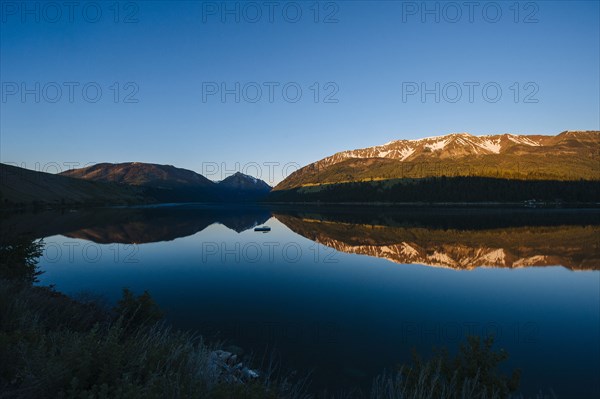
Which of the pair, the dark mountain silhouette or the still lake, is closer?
the still lake

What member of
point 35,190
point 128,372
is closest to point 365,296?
point 128,372

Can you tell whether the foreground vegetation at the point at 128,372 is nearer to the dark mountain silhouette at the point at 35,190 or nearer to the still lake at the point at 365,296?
the still lake at the point at 365,296

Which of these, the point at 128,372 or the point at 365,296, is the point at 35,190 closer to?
the point at 365,296

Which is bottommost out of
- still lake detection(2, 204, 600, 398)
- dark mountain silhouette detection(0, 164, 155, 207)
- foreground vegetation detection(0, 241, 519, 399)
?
still lake detection(2, 204, 600, 398)

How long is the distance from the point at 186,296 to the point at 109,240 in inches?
1321

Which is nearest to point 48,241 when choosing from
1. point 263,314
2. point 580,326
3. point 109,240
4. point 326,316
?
point 109,240

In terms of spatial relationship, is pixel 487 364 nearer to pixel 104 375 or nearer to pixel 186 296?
pixel 104 375

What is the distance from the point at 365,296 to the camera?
71.3 ft

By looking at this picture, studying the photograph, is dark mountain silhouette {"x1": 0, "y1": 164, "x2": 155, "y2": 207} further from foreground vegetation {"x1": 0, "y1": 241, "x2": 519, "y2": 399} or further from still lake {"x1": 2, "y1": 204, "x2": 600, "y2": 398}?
foreground vegetation {"x1": 0, "y1": 241, "x2": 519, "y2": 399}

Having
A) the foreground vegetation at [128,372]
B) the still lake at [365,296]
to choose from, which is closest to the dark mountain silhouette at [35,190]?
the still lake at [365,296]

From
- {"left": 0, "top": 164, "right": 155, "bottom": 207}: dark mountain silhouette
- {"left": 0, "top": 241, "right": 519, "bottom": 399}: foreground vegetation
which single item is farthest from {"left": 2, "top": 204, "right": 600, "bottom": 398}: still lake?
{"left": 0, "top": 164, "right": 155, "bottom": 207}: dark mountain silhouette

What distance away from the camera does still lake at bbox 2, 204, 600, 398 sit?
1312 centimetres

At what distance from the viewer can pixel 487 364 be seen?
7.65 metres

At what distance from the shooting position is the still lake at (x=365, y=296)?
13117 mm
